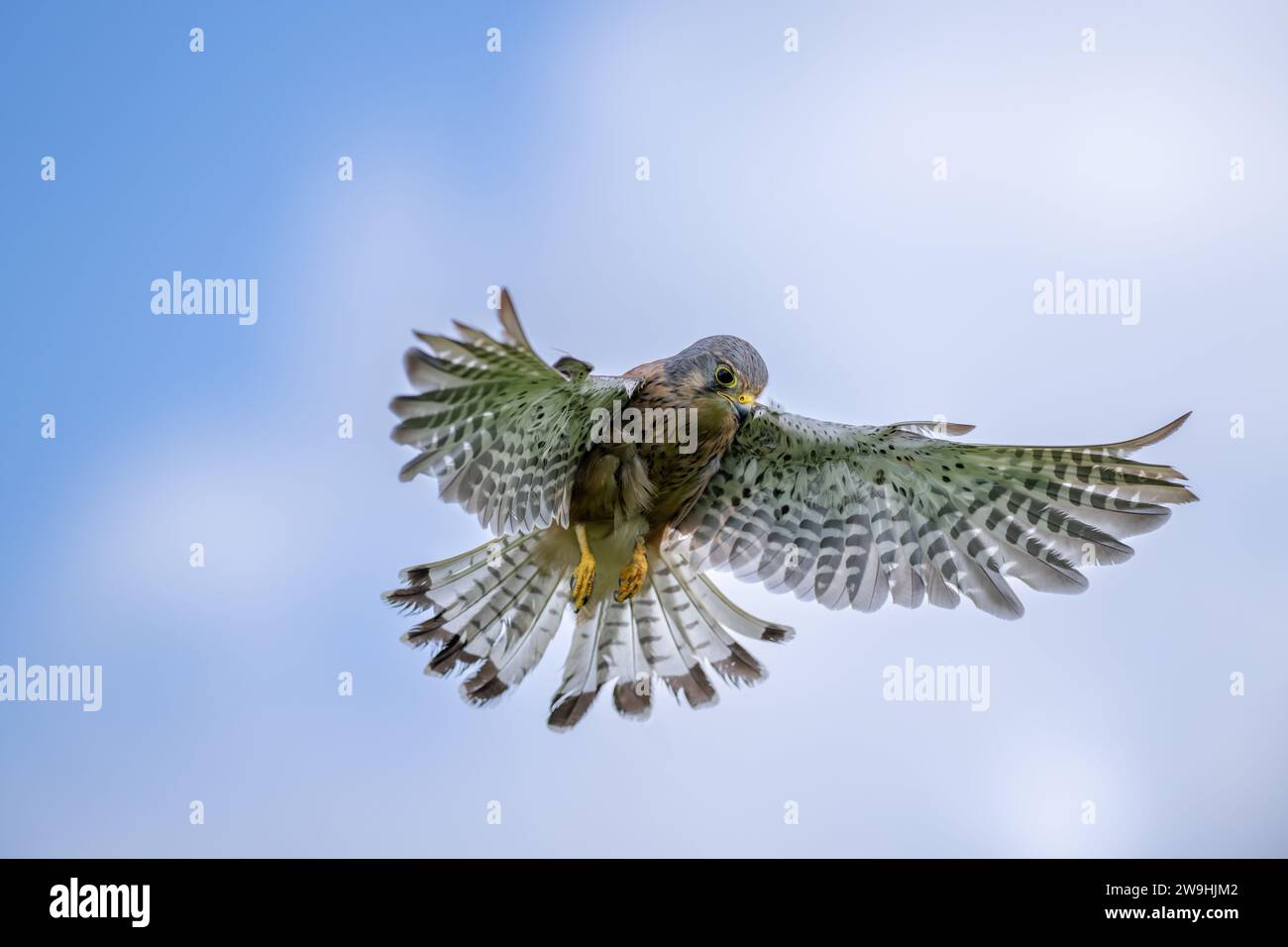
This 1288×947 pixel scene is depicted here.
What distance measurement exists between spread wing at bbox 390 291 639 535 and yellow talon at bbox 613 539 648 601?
0.81 meters

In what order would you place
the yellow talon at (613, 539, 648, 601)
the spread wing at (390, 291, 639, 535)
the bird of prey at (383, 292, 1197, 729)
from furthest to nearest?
the yellow talon at (613, 539, 648, 601)
the bird of prey at (383, 292, 1197, 729)
the spread wing at (390, 291, 639, 535)

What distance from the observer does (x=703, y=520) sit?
25.6ft

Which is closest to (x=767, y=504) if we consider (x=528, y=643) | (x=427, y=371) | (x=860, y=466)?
(x=860, y=466)

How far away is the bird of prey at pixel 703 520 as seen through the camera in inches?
258

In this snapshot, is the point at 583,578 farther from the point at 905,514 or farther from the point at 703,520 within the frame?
the point at 905,514

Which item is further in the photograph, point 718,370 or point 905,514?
point 905,514

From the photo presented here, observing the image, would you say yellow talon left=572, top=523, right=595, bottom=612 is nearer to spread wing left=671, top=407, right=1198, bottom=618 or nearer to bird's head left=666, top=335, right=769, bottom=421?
spread wing left=671, top=407, right=1198, bottom=618

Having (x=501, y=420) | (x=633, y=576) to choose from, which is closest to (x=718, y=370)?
(x=501, y=420)

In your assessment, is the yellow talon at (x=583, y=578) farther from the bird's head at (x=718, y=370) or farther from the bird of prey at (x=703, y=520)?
the bird's head at (x=718, y=370)

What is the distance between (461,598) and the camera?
284 inches

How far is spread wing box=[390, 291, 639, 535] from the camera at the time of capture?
579cm

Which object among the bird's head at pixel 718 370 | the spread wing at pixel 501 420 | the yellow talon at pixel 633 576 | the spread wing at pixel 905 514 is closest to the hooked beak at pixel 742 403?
the bird's head at pixel 718 370

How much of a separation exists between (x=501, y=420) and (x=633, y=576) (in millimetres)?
1751

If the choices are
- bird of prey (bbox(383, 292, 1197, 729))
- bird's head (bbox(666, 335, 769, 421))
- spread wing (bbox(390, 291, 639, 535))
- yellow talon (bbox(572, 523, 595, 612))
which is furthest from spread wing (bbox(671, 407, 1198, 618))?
spread wing (bbox(390, 291, 639, 535))
